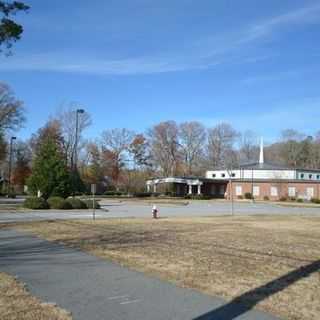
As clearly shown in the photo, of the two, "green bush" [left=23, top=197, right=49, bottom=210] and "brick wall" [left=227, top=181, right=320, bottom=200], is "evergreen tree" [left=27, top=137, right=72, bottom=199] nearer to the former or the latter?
"green bush" [left=23, top=197, right=49, bottom=210]

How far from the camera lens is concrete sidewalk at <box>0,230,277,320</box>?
23.3ft

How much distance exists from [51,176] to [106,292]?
36.0 metres

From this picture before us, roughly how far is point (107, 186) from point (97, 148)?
27.4ft

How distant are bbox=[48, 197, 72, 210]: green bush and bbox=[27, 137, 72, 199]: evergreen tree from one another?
380cm

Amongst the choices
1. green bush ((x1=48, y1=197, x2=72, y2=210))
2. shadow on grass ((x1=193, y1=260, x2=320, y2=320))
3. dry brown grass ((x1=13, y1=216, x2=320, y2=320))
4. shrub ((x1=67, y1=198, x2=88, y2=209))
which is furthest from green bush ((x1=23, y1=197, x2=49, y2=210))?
shadow on grass ((x1=193, y1=260, x2=320, y2=320))

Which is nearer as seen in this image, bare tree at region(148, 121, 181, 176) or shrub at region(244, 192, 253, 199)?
shrub at region(244, 192, 253, 199)

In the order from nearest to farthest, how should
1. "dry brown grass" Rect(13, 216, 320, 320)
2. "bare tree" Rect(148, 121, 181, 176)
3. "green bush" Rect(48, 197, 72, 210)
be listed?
"dry brown grass" Rect(13, 216, 320, 320)
"green bush" Rect(48, 197, 72, 210)
"bare tree" Rect(148, 121, 181, 176)

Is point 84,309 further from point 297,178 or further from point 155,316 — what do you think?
point 297,178

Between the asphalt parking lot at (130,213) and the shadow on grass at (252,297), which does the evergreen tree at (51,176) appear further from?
the shadow on grass at (252,297)

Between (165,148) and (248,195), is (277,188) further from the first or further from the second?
(165,148)

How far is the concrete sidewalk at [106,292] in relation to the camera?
7.10 m

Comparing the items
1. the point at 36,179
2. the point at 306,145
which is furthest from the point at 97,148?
the point at 36,179

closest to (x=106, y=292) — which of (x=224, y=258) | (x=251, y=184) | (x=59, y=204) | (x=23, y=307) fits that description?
(x=23, y=307)

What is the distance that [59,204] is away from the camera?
130ft
